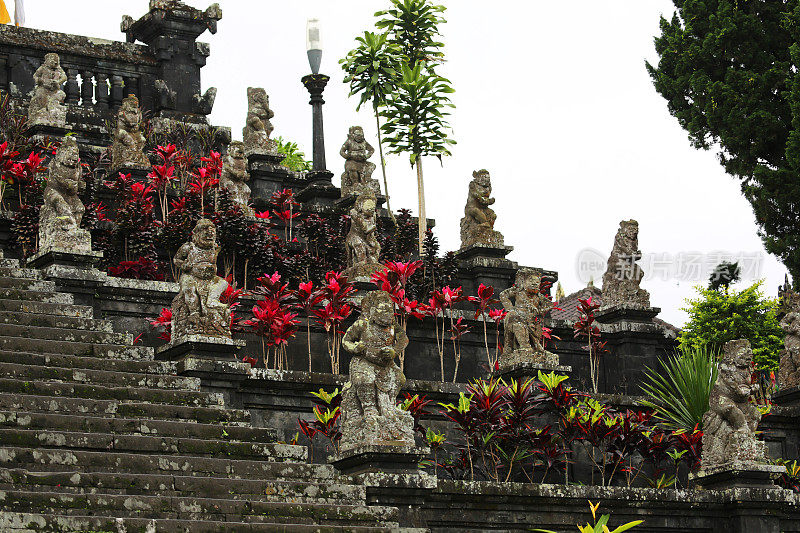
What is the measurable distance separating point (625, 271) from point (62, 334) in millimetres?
8523

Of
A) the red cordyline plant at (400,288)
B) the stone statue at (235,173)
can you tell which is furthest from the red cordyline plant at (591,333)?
the stone statue at (235,173)

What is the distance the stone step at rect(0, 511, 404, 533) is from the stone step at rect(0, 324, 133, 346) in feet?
10.3

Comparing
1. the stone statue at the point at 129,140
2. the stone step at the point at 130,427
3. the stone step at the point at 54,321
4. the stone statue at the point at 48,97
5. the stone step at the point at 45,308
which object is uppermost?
the stone statue at the point at 48,97

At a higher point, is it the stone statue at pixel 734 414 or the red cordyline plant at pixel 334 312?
the red cordyline plant at pixel 334 312

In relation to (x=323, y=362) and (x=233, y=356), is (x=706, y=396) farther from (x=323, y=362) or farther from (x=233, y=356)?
(x=233, y=356)

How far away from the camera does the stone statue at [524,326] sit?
54.2 feet

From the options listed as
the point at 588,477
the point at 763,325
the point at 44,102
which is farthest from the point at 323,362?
the point at 763,325

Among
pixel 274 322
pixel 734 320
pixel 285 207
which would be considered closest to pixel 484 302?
pixel 274 322

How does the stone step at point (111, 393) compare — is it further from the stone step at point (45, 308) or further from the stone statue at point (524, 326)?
the stone statue at point (524, 326)

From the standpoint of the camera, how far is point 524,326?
54.6 ft

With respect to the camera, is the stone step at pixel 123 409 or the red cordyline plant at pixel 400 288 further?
the red cordyline plant at pixel 400 288

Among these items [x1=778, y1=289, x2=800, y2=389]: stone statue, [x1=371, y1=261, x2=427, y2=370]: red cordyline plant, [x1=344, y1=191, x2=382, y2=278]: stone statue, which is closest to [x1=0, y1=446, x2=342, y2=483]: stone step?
[x1=371, y1=261, x2=427, y2=370]: red cordyline plant

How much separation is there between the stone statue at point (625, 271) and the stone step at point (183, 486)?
7.68 metres

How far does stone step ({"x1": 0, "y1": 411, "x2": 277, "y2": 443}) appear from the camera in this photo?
1188 cm
